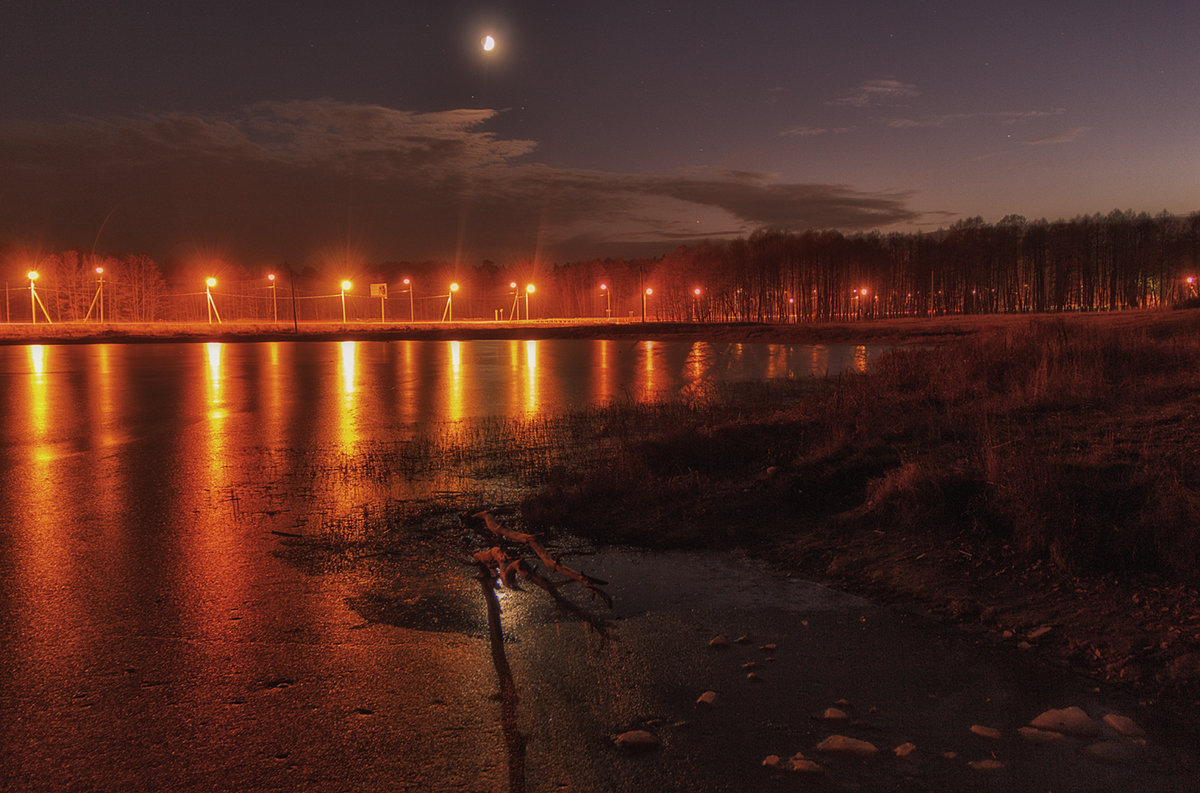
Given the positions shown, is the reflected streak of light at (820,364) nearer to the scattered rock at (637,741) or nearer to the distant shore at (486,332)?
the distant shore at (486,332)

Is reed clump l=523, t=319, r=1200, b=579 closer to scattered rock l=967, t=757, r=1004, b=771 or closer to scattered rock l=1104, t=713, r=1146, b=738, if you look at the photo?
scattered rock l=1104, t=713, r=1146, b=738

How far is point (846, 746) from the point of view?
12.6 feet

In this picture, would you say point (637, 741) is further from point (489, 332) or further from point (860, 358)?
point (489, 332)

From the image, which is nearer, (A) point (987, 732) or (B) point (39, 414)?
(A) point (987, 732)

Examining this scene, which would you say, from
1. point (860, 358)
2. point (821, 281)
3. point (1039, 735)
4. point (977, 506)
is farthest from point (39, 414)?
point (821, 281)

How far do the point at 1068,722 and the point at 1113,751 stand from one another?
259mm

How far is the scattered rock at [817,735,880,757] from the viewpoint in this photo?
150 inches

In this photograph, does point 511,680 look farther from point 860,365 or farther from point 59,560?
point 860,365

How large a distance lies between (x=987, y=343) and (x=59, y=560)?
20523 millimetres

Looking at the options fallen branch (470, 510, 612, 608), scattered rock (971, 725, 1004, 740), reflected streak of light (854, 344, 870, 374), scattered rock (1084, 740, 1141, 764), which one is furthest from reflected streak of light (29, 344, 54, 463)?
reflected streak of light (854, 344, 870, 374)

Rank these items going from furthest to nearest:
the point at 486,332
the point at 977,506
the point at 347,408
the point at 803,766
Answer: the point at 486,332 → the point at 347,408 → the point at 977,506 → the point at 803,766

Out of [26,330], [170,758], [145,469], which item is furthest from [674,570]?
[26,330]

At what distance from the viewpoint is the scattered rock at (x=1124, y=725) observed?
12.9 feet

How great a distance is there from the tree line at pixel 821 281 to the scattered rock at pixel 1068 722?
81787mm
